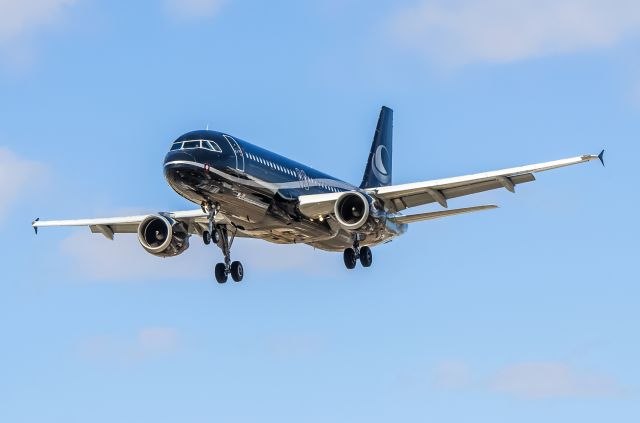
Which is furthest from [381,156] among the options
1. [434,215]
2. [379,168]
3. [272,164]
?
[272,164]

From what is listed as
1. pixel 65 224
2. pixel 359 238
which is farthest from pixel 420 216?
pixel 65 224

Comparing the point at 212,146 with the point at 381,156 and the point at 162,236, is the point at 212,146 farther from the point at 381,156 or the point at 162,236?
the point at 381,156

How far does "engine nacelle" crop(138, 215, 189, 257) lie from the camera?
2518 inches

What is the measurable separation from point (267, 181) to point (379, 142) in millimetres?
18960

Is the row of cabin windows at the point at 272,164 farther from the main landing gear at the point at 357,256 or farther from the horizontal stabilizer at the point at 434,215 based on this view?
the horizontal stabilizer at the point at 434,215

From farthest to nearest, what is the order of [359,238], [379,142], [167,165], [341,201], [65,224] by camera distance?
[379,142]
[65,224]
[359,238]
[341,201]
[167,165]

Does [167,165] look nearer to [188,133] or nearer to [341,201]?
[188,133]

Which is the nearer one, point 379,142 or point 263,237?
point 263,237

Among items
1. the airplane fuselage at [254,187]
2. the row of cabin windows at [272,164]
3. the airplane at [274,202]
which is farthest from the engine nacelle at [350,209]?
the row of cabin windows at [272,164]

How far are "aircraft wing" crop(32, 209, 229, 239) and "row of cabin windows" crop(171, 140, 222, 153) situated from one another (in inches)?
255

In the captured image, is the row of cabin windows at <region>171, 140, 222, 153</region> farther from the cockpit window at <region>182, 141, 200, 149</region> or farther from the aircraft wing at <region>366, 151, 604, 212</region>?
the aircraft wing at <region>366, 151, 604, 212</region>

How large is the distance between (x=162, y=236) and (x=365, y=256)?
30.6 feet

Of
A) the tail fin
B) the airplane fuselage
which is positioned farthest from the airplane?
the tail fin

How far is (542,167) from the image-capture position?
58.9 meters
